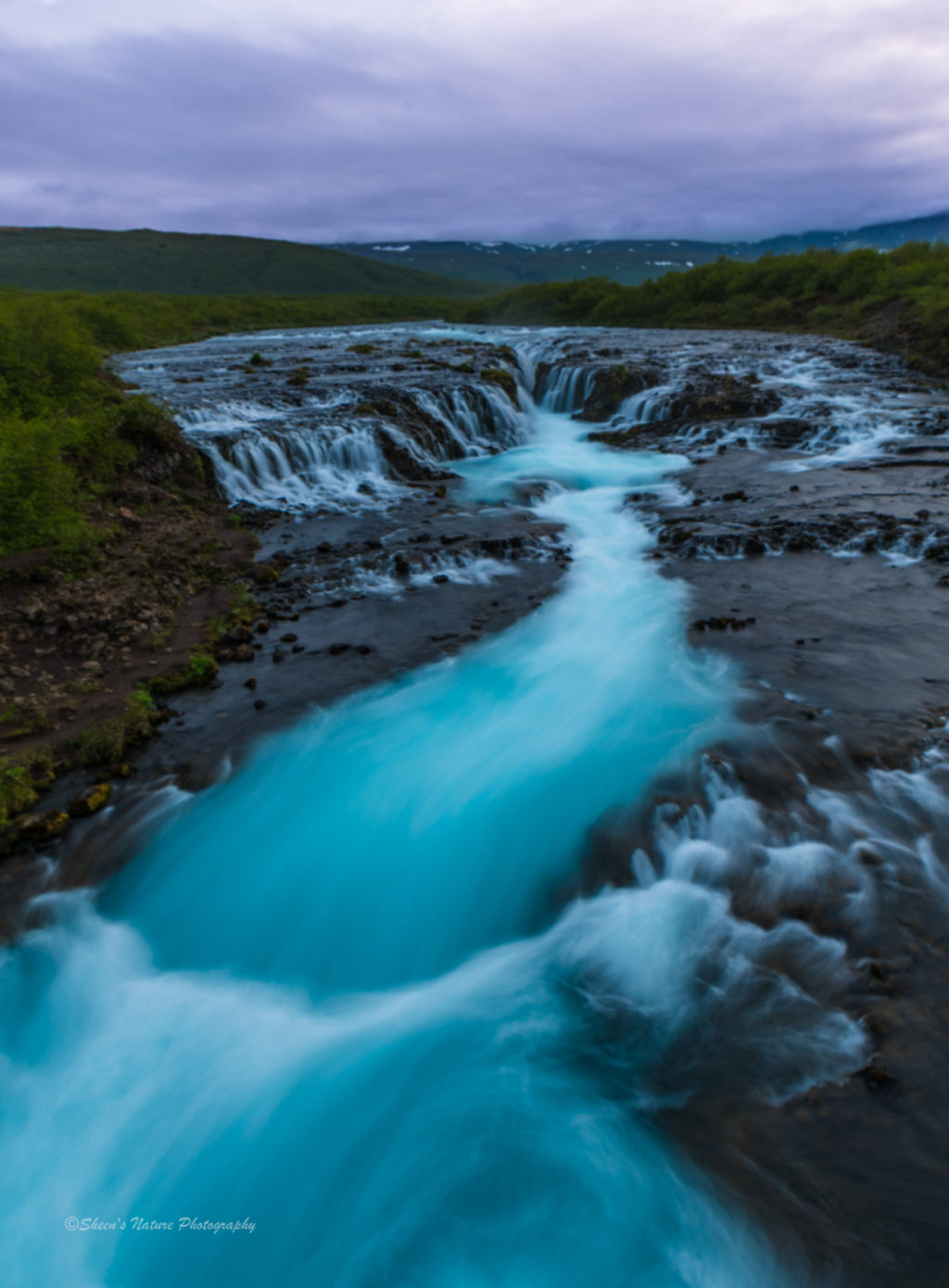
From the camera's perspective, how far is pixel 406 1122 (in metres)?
5.21

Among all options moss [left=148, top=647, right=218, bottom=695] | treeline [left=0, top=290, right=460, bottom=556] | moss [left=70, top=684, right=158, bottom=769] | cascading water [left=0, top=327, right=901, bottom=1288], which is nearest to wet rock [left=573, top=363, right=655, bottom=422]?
treeline [left=0, top=290, right=460, bottom=556]

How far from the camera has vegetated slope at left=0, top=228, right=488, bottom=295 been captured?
154125mm

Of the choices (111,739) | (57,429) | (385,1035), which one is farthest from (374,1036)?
(57,429)

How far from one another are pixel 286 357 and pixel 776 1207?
39640 millimetres

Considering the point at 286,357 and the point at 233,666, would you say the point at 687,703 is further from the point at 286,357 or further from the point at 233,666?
the point at 286,357

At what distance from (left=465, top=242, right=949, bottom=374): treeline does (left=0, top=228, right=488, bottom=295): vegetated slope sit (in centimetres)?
12798

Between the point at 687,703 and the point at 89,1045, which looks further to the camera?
the point at 687,703

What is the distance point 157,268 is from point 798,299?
6902 inches

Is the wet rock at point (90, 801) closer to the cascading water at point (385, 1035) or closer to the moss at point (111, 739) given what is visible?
the moss at point (111, 739)

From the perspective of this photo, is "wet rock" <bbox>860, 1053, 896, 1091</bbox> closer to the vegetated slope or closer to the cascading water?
the cascading water

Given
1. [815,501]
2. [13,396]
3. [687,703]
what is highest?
[13,396]

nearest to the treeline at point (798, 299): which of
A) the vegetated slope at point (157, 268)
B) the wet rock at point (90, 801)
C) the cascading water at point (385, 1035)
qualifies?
the cascading water at point (385, 1035)

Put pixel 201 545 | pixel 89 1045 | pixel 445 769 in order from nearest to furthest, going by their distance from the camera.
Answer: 1. pixel 89 1045
2. pixel 445 769
3. pixel 201 545

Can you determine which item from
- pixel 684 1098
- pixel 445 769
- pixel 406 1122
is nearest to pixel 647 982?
pixel 684 1098
